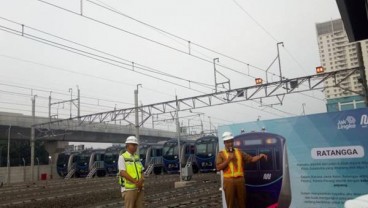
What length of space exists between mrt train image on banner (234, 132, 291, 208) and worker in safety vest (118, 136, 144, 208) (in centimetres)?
192

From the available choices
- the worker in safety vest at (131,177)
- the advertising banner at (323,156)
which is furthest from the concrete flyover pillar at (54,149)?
the advertising banner at (323,156)

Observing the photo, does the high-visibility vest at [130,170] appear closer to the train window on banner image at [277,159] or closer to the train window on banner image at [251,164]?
the train window on banner image at [251,164]

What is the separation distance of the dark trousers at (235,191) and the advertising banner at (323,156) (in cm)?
35

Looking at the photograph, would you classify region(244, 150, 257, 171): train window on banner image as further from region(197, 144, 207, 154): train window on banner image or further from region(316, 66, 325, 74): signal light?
region(197, 144, 207, 154): train window on banner image

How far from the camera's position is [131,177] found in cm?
658

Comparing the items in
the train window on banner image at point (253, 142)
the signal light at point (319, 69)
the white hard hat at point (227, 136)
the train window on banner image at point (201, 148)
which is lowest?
the train window on banner image at point (253, 142)

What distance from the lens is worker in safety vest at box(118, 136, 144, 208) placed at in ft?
21.7

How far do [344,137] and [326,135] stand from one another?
26cm

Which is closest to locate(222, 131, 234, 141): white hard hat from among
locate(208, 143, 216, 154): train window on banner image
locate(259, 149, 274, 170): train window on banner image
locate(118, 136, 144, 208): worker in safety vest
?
locate(259, 149, 274, 170): train window on banner image

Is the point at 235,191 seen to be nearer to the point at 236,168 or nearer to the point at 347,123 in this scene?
the point at 236,168

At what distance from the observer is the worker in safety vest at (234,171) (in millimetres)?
6109

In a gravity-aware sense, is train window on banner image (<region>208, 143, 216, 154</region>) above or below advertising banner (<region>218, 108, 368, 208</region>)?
above

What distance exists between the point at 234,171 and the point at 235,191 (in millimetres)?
340

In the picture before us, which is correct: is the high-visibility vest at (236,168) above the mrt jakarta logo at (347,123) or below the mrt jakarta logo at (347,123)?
below
